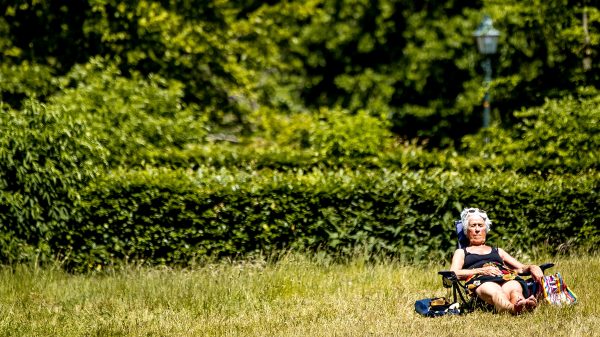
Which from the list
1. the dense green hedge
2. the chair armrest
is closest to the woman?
the chair armrest

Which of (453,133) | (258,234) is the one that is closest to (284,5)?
(453,133)

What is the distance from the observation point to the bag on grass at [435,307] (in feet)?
22.9

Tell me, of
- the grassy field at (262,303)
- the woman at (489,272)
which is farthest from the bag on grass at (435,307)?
the woman at (489,272)

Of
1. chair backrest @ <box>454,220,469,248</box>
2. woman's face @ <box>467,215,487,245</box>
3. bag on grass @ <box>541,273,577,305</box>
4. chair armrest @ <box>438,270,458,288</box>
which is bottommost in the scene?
bag on grass @ <box>541,273,577,305</box>

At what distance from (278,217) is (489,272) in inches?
127

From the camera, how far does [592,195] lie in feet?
32.3

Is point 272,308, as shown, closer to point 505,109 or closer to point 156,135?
point 156,135

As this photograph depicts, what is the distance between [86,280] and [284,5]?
1089 cm

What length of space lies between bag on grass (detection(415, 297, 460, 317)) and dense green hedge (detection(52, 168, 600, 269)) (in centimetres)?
243

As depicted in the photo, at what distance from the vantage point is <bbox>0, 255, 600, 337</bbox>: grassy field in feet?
21.6

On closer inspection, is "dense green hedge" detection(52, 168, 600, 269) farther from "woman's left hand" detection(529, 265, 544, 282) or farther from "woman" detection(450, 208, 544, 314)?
"woman's left hand" detection(529, 265, 544, 282)

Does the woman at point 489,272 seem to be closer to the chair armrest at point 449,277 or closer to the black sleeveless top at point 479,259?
the black sleeveless top at point 479,259

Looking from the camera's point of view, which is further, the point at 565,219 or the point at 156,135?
the point at 156,135

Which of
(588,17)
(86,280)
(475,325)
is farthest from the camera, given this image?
(588,17)
